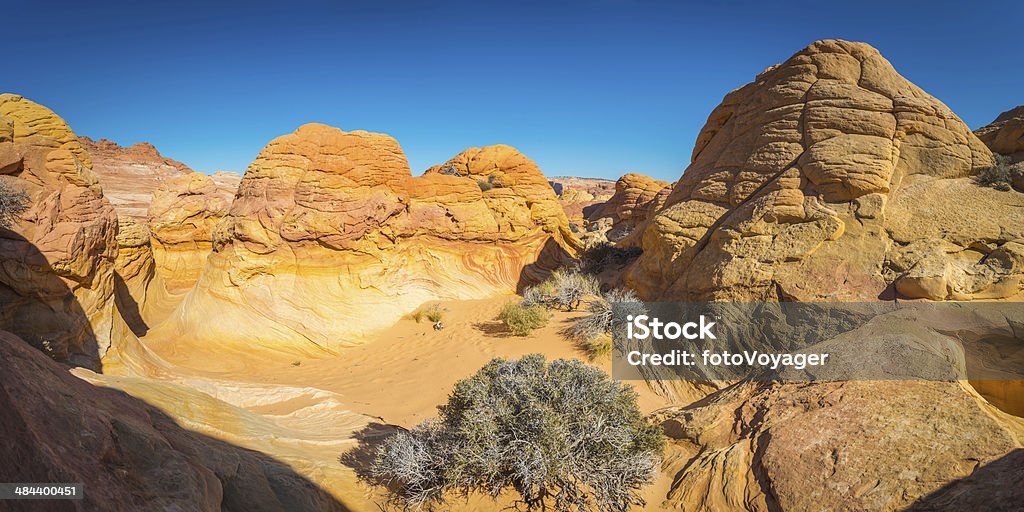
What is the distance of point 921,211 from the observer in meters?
5.97

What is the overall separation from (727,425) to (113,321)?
30.5 feet

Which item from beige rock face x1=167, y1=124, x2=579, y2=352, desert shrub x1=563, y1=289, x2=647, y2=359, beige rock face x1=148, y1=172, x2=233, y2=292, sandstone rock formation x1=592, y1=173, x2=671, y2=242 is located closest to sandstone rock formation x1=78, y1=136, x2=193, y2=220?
beige rock face x1=148, y1=172, x2=233, y2=292

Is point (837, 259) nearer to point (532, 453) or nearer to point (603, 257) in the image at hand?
point (532, 453)

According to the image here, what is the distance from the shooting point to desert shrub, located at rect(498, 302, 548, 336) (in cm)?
937

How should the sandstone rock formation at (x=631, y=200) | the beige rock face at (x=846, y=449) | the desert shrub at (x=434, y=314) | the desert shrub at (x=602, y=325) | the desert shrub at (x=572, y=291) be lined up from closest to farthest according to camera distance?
the beige rock face at (x=846, y=449) < the desert shrub at (x=602, y=325) < the desert shrub at (x=572, y=291) < the desert shrub at (x=434, y=314) < the sandstone rock formation at (x=631, y=200)

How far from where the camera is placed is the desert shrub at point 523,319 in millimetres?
9367

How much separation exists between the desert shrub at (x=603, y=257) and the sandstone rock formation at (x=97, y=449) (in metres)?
11.8

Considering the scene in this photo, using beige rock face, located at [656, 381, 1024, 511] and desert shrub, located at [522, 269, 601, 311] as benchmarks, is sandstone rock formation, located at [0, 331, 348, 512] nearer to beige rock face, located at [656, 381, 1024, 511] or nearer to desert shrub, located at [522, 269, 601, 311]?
beige rock face, located at [656, 381, 1024, 511]

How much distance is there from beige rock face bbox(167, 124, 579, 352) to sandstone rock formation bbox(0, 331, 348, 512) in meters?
7.99

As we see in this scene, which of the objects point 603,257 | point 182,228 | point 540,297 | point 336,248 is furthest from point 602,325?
point 182,228

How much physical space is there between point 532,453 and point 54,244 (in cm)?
731

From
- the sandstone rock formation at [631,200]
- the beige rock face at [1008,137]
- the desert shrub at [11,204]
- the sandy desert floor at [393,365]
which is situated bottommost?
the sandy desert floor at [393,365]

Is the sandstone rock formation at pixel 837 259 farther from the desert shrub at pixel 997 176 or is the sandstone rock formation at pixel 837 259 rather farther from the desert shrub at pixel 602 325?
the desert shrub at pixel 602 325

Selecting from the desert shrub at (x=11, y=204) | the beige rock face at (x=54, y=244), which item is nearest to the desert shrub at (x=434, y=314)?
the beige rock face at (x=54, y=244)
